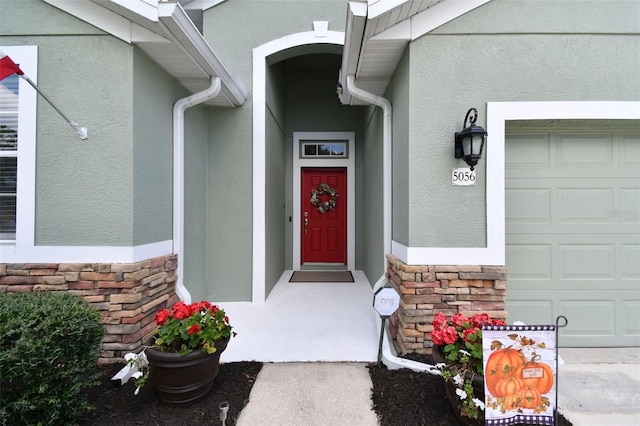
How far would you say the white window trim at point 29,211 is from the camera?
2.46 m

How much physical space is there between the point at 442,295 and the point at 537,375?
0.86m

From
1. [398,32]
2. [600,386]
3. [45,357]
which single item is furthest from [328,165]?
[45,357]

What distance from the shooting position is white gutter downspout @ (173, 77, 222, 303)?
315cm

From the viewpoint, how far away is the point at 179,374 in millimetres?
1897

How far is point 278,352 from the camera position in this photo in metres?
2.67

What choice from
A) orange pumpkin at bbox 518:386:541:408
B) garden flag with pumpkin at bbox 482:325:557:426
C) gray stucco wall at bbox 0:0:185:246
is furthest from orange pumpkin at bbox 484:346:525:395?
gray stucco wall at bbox 0:0:185:246

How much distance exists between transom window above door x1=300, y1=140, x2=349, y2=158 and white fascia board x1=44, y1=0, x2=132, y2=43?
3.73 metres

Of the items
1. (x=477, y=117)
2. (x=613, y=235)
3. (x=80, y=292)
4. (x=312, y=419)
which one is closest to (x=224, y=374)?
(x=312, y=419)

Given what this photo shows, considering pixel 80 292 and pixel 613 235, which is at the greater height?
pixel 613 235

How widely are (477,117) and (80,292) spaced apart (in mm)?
3515

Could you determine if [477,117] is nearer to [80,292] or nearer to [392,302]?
[392,302]

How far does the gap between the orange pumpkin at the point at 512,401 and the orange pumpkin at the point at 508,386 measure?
2 centimetres

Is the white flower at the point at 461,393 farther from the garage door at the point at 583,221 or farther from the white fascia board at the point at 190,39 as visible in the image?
the white fascia board at the point at 190,39

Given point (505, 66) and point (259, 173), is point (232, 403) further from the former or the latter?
point (505, 66)
